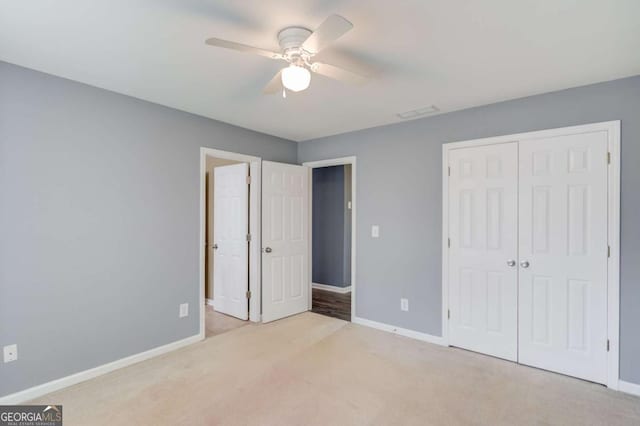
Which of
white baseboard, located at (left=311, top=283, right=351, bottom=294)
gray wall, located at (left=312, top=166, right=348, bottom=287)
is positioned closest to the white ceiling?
gray wall, located at (left=312, top=166, right=348, bottom=287)

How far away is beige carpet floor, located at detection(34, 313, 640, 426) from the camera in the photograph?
2.11 m

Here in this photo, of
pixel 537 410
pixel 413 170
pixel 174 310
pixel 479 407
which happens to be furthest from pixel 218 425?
pixel 413 170

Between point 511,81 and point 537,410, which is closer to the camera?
point 537,410

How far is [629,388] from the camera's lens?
242 centimetres

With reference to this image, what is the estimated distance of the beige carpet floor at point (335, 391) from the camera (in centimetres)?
211

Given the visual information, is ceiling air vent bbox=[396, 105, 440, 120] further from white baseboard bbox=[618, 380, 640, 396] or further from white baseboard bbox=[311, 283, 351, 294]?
white baseboard bbox=[311, 283, 351, 294]

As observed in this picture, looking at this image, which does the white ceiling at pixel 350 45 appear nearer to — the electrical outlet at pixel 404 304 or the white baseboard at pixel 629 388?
the electrical outlet at pixel 404 304

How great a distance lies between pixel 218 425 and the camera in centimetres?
203

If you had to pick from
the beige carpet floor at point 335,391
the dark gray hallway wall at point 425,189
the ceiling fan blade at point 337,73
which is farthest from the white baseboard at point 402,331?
the ceiling fan blade at point 337,73

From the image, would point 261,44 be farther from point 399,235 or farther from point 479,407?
point 479,407

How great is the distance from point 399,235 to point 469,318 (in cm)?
110

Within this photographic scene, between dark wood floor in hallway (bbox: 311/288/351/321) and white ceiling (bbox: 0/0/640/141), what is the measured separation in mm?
2849

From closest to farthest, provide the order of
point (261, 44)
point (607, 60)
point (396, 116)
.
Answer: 1. point (261, 44)
2. point (607, 60)
3. point (396, 116)

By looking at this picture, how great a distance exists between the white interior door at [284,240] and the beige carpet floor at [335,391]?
931mm
